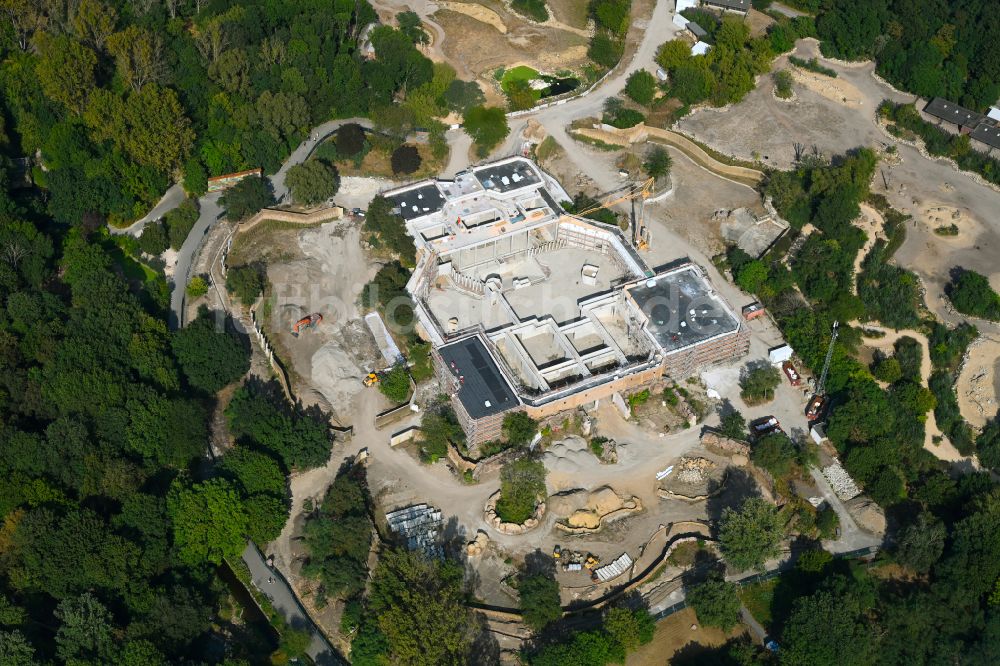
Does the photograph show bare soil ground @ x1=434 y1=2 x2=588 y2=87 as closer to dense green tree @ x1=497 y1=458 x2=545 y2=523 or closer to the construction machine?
the construction machine

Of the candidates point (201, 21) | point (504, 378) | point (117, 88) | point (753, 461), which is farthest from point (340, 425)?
point (201, 21)

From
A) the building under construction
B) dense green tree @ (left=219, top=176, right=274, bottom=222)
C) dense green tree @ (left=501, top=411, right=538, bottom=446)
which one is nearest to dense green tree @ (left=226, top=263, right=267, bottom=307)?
dense green tree @ (left=219, top=176, right=274, bottom=222)

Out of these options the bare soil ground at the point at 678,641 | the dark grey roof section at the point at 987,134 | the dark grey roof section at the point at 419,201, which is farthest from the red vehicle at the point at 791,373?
the dark grey roof section at the point at 987,134

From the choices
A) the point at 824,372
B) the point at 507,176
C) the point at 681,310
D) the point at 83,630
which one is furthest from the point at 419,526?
the point at 507,176

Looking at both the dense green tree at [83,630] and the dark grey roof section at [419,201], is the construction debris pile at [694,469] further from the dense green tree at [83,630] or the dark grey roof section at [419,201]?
the dense green tree at [83,630]

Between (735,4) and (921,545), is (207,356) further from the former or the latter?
(735,4)

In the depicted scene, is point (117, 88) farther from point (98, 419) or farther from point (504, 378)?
point (504, 378)
